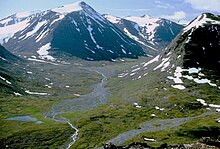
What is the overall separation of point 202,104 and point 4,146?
324 ft

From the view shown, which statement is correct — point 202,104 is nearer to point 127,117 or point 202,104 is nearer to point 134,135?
point 127,117

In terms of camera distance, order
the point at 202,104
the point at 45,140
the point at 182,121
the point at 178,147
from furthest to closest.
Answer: the point at 202,104, the point at 182,121, the point at 45,140, the point at 178,147

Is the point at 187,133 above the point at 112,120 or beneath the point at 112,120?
above

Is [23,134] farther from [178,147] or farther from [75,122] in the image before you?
[178,147]

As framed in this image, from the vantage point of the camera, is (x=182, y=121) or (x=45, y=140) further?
(x=182, y=121)

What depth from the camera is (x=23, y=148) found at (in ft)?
374

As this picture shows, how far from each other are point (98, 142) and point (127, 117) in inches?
Answer: 1452

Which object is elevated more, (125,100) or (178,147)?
(178,147)

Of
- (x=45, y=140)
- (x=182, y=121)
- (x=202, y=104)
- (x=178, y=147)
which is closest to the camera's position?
(x=178, y=147)

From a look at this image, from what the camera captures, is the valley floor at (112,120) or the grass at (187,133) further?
the valley floor at (112,120)

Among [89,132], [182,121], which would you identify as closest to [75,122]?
[89,132]

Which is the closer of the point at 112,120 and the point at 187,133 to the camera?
the point at 187,133

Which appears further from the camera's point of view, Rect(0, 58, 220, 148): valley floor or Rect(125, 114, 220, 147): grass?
Rect(0, 58, 220, 148): valley floor

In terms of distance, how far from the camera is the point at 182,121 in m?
145
